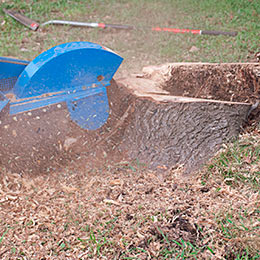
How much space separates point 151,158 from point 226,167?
0.59 m

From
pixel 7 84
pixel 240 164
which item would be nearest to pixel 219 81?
pixel 240 164

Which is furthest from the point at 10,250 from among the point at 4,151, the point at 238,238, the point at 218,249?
the point at 238,238

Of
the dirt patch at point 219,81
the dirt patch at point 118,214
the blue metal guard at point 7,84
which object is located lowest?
the dirt patch at point 118,214

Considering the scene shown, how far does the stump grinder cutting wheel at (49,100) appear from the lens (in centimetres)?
228

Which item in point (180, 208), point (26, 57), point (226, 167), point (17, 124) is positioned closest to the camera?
point (180, 208)

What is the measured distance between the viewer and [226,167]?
2.17 m

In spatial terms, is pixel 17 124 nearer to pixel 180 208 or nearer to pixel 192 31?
pixel 180 208

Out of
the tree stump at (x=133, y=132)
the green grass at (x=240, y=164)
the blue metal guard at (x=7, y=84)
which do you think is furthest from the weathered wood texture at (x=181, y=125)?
the blue metal guard at (x=7, y=84)

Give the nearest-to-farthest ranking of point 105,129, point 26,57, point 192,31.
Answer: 1. point 105,129
2. point 26,57
3. point 192,31

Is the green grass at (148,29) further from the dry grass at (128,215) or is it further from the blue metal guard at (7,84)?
the dry grass at (128,215)

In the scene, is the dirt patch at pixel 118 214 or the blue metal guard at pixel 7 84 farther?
the blue metal guard at pixel 7 84

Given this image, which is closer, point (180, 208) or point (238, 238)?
point (238, 238)

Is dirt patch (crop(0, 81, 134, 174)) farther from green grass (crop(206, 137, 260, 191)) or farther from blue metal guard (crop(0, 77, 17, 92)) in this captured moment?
green grass (crop(206, 137, 260, 191))

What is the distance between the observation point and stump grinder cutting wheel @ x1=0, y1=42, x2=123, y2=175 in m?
2.28
